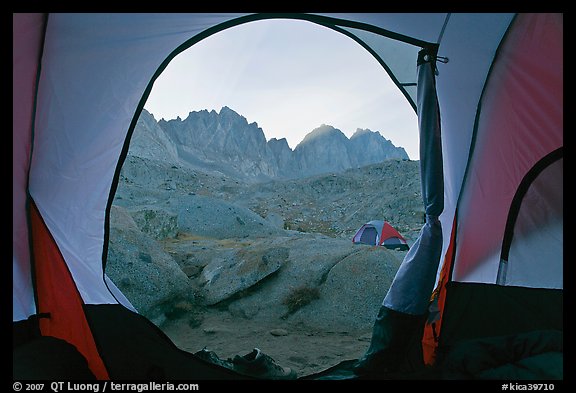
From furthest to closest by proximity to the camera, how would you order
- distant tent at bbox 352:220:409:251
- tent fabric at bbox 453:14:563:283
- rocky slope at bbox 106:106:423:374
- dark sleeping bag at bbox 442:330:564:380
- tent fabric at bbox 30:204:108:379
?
distant tent at bbox 352:220:409:251, rocky slope at bbox 106:106:423:374, tent fabric at bbox 30:204:108:379, tent fabric at bbox 453:14:563:283, dark sleeping bag at bbox 442:330:564:380

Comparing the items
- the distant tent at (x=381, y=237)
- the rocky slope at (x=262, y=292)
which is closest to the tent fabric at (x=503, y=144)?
the rocky slope at (x=262, y=292)

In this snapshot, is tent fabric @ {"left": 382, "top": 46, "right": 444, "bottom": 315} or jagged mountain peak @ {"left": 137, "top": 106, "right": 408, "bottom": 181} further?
jagged mountain peak @ {"left": 137, "top": 106, "right": 408, "bottom": 181}

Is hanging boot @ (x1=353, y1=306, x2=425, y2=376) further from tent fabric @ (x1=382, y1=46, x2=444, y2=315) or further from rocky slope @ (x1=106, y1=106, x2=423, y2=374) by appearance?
rocky slope @ (x1=106, y1=106, x2=423, y2=374)

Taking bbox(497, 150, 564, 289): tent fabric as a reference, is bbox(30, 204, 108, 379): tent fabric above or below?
below

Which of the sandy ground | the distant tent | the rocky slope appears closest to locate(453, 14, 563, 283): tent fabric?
the sandy ground

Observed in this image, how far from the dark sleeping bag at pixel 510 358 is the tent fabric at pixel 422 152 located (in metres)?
0.29

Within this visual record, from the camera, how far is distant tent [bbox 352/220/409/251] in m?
10.7

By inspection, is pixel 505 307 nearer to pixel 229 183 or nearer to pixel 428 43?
pixel 428 43

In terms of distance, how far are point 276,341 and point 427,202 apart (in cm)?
273

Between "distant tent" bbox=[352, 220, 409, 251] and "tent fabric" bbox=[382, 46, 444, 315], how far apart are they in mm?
7700

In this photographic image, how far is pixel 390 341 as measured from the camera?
3004 millimetres

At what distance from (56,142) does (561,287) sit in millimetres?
4281

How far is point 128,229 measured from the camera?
5.86m

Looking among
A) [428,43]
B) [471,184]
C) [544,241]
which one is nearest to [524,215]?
[544,241]
